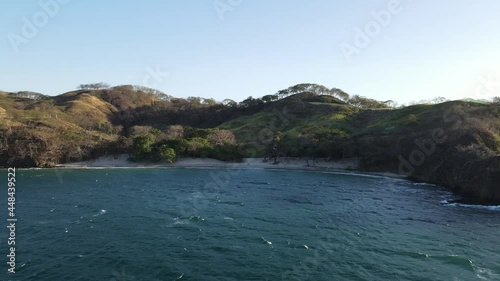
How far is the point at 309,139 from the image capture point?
297ft

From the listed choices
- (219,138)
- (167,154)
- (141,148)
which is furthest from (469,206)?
(141,148)

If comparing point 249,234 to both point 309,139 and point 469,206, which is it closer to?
point 469,206

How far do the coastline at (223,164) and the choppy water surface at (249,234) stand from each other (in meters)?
28.6

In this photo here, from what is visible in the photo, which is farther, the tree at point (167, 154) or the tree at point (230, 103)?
the tree at point (230, 103)

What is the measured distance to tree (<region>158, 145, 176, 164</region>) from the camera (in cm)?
8794

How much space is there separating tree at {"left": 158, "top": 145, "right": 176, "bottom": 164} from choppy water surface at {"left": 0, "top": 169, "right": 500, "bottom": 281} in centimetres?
3180

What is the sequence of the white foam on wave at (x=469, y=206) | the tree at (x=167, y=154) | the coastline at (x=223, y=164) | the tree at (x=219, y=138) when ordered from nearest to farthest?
the white foam on wave at (x=469, y=206) < the coastline at (x=223, y=164) < the tree at (x=167, y=154) < the tree at (x=219, y=138)

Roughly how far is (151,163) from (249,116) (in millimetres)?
78692

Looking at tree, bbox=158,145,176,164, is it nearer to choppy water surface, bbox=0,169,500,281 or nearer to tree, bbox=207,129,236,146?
tree, bbox=207,129,236,146

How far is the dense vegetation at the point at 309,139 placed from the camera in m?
57.3

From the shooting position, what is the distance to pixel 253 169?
8638cm

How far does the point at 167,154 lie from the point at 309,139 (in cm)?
4017

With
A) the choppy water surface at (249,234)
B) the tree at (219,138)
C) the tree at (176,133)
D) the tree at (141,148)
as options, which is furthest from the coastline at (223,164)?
the choppy water surface at (249,234)

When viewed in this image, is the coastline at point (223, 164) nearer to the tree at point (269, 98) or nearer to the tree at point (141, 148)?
the tree at point (141, 148)
